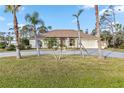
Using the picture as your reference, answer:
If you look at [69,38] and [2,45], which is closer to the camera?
[2,45]

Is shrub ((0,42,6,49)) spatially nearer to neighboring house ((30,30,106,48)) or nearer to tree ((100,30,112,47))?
neighboring house ((30,30,106,48))

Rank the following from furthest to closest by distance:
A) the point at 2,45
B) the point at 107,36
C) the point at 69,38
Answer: the point at 107,36 < the point at 69,38 < the point at 2,45

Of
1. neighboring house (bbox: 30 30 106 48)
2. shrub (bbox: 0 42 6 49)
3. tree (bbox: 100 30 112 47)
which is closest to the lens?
shrub (bbox: 0 42 6 49)

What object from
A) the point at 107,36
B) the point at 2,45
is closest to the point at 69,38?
the point at 107,36

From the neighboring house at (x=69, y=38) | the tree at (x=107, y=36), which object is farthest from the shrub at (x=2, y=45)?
the tree at (x=107, y=36)

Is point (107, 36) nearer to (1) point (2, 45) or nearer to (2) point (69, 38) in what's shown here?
(2) point (69, 38)

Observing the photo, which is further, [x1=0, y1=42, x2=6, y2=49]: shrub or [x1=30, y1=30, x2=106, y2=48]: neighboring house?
[x1=30, y1=30, x2=106, y2=48]: neighboring house

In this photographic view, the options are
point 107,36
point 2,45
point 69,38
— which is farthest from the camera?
point 107,36

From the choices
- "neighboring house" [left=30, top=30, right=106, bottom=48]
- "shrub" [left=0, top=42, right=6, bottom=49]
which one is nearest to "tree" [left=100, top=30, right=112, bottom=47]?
"neighboring house" [left=30, top=30, right=106, bottom=48]

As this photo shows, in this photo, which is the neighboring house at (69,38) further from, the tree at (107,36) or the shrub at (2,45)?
the shrub at (2,45)

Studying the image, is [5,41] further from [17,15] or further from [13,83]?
[13,83]

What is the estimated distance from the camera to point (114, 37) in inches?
949
